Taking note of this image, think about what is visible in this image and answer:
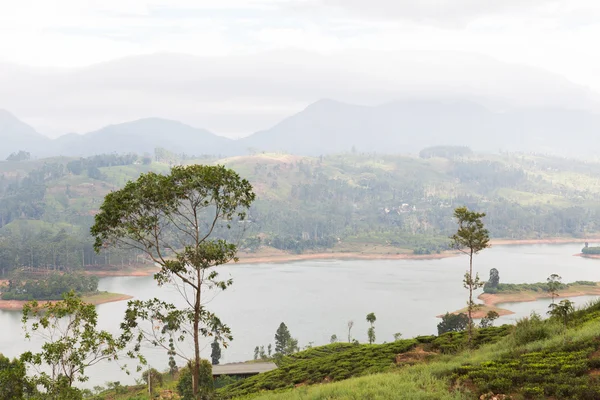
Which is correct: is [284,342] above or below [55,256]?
below

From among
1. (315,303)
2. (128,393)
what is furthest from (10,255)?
(128,393)

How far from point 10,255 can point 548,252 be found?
550ft

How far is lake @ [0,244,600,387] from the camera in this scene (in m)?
76.6

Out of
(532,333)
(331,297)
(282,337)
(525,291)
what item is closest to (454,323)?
(282,337)

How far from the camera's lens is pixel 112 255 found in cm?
14612

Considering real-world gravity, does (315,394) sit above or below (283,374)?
above

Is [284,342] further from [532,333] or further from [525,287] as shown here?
[525,287]

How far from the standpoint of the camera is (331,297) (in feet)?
348

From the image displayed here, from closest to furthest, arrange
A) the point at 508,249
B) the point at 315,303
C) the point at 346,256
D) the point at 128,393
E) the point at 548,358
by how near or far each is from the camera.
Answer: the point at 548,358, the point at 128,393, the point at 315,303, the point at 346,256, the point at 508,249


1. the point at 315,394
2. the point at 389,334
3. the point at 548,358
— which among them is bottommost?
the point at 389,334

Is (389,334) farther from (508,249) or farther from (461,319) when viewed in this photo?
(508,249)

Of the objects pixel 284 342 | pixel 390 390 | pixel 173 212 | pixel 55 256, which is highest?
pixel 173 212

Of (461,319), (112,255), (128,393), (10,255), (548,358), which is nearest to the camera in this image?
(548,358)

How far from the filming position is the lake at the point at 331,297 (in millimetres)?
76625
